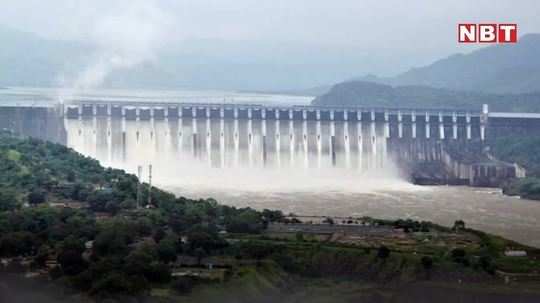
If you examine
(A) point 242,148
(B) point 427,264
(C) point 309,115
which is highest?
(C) point 309,115

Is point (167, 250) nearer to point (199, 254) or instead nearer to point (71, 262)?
point (199, 254)

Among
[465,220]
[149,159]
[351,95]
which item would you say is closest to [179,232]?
[465,220]

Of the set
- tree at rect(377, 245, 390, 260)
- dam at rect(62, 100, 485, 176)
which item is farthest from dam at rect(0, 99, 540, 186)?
tree at rect(377, 245, 390, 260)

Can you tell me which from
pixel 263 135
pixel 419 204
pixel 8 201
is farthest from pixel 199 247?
pixel 263 135

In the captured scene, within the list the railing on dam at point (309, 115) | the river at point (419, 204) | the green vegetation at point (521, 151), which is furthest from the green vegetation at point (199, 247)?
the green vegetation at point (521, 151)

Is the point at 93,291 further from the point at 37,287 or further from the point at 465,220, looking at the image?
the point at 465,220

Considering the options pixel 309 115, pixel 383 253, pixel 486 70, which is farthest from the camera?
pixel 486 70

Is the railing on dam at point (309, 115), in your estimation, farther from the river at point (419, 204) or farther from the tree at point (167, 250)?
the tree at point (167, 250)
